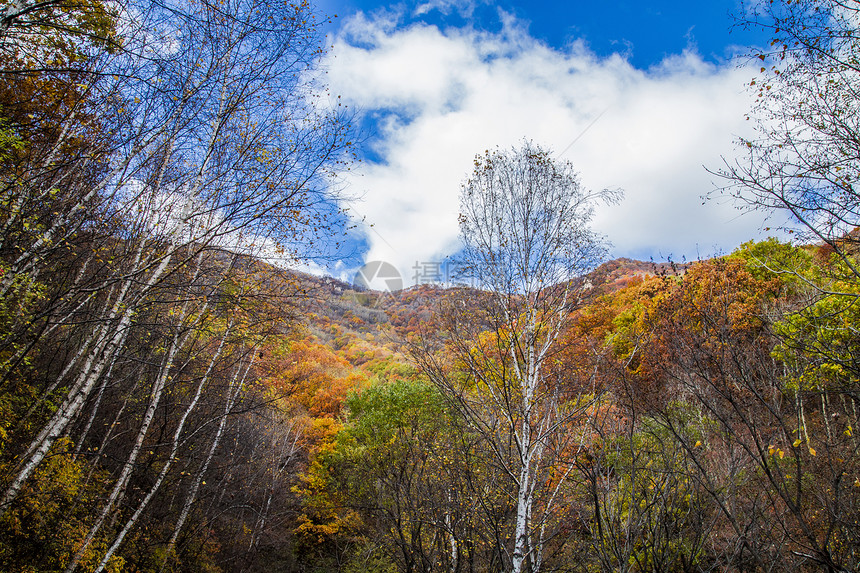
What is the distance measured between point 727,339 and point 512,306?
2.35 metres

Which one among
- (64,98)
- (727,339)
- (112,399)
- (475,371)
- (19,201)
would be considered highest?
(64,98)

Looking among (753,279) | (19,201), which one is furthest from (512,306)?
(753,279)

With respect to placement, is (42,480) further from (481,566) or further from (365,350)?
(365,350)

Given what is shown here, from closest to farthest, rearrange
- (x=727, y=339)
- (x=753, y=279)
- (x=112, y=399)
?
(x=727, y=339)
(x=112, y=399)
(x=753, y=279)

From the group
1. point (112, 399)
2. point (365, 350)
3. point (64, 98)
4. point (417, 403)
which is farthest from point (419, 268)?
point (365, 350)

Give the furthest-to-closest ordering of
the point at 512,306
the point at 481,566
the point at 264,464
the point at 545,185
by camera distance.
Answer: the point at 264,464
the point at 481,566
the point at 545,185
the point at 512,306

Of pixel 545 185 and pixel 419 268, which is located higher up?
pixel 545 185

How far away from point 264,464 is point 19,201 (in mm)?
14113

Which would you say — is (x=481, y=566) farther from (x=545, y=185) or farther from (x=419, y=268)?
(x=545, y=185)

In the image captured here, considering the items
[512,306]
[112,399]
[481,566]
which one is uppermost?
[512,306]

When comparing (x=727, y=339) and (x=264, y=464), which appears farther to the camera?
(x=264, y=464)

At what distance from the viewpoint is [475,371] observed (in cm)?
430

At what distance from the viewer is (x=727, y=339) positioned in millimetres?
3010

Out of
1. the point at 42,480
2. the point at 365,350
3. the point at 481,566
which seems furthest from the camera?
the point at 365,350
